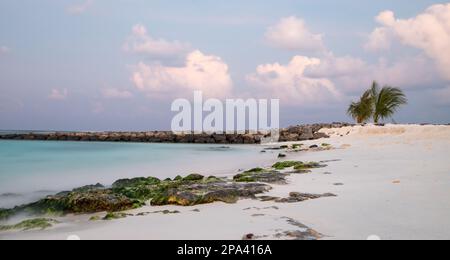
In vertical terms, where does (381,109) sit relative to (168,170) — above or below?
above

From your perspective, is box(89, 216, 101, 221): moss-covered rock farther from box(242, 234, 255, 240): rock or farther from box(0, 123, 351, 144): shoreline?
box(0, 123, 351, 144): shoreline

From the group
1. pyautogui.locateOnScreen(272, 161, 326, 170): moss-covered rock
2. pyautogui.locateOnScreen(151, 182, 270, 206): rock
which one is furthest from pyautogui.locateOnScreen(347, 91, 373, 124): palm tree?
pyautogui.locateOnScreen(151, 182, 270, 206): rock

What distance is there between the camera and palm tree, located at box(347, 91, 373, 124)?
31.6 meters

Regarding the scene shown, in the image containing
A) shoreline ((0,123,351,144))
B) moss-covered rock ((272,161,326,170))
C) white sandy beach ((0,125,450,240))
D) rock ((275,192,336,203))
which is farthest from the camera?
shoreline ((0,123,351,144))

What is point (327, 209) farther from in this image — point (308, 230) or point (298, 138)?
point (298, 138)

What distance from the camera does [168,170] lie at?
11953 millimetres

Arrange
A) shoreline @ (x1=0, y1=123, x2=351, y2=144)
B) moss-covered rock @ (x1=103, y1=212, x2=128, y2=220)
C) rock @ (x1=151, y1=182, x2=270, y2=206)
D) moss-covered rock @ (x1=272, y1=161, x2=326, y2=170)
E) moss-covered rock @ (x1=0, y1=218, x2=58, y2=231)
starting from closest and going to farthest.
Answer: moss-covered rock @ (x1=0, y1=218, x2=58, y2=231)
moss-covered rock @ (x1=103, y1=212, x2=128, y2=220)
rock @ (x1=151, y1=182, x2=270, y2=206)
moss-covered rock @ (x1=272, y1=161, x2=326, y2=170)
shoreline @ (x1=0, y1=123, x2=351, y2=144)

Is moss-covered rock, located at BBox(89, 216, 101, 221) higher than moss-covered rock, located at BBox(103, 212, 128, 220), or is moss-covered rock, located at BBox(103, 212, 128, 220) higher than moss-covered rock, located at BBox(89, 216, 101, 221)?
moss-covered rock, located at BBox(103, 212, 128, 220)

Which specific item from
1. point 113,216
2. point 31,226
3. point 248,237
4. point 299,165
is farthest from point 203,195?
point 299,165

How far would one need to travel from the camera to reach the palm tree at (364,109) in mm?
31578

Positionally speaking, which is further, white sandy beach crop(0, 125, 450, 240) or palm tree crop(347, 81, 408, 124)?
palm tree crop(347, 81, 408, 124)

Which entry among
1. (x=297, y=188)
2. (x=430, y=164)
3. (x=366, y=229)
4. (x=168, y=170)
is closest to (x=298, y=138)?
(x=168, y=170)

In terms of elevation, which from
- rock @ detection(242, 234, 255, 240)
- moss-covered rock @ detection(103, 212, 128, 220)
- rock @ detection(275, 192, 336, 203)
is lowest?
moss-covered rock @ detection(103, 212, 128, 220)
